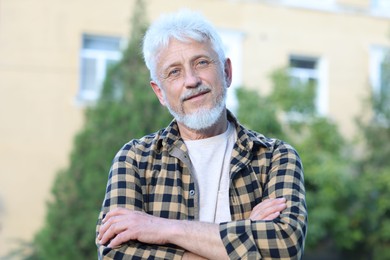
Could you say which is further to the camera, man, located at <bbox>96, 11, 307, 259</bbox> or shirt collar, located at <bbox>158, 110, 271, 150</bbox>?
shirt collar, located at <bbox>158, 110, 271, 150</bbox>

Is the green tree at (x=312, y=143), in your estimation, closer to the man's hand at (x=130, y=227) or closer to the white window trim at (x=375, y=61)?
the white window trim at (x=375, y=61)

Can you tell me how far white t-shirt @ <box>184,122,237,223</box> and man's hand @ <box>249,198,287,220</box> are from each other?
0.37 feet

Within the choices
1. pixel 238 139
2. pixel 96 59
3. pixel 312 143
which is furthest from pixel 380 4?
pixel 238 139

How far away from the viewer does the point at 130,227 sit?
2.64m

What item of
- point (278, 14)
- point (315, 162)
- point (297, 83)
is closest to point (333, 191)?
point (315, 162)

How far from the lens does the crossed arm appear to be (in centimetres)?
257

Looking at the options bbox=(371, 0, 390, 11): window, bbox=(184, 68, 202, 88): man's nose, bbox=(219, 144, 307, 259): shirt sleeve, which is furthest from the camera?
bbox=(371, 0, 390, 11): window

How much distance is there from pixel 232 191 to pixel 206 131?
29 cm

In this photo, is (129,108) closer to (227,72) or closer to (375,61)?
(375,61)

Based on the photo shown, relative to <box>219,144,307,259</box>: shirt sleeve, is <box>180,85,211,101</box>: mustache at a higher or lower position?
higher

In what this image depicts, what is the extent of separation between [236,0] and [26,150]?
5238 millimetres

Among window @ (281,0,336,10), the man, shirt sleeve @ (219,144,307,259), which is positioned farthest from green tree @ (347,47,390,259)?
shirt sleeve @ (219,144,307,259)

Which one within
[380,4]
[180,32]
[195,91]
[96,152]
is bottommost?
[96,152]

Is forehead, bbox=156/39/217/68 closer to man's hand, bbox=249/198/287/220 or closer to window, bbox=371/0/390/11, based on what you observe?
man's hand, bbox=249/198/287/220
